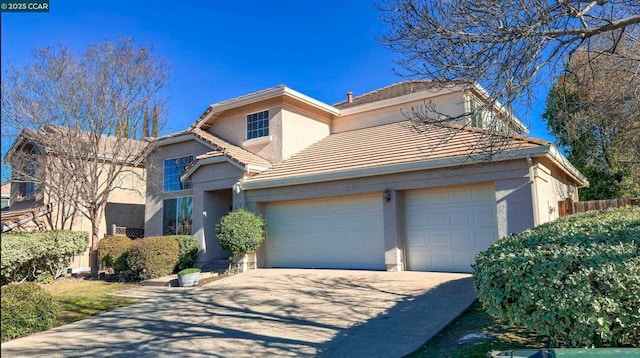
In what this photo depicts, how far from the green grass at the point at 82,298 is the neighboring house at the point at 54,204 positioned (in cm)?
307

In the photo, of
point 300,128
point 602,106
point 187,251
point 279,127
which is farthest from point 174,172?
point 602,106

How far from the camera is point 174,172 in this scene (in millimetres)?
19938

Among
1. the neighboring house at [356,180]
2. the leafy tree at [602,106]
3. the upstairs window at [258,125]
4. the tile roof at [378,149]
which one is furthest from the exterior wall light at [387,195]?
the upstairs window at [258,125]

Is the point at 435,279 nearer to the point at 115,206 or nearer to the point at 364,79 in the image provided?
the point at 364,79

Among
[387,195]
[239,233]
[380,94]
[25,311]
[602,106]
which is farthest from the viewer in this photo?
[380,94]

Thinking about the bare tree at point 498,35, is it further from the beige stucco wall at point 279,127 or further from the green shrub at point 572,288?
the beige stucco wall at point 279,127

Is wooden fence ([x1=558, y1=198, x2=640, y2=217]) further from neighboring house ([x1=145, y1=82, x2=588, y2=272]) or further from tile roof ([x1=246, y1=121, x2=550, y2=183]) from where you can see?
tile roof ([x1=246, y1=121, x2=550, y2=183])

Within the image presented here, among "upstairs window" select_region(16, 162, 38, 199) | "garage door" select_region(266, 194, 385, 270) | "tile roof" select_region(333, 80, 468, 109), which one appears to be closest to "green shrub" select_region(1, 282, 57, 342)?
"garage door" select_region(266, 194, 385, 270)

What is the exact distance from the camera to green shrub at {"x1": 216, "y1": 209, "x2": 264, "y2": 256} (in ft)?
48.9

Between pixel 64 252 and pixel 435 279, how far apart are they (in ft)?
43.9

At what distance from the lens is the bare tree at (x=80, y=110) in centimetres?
1638

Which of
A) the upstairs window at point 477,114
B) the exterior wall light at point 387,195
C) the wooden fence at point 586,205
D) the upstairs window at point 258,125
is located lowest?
the wooden fence at point 586,205

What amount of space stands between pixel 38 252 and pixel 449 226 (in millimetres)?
14059

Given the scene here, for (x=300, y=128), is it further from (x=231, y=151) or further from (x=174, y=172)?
(x=174, y=172)
